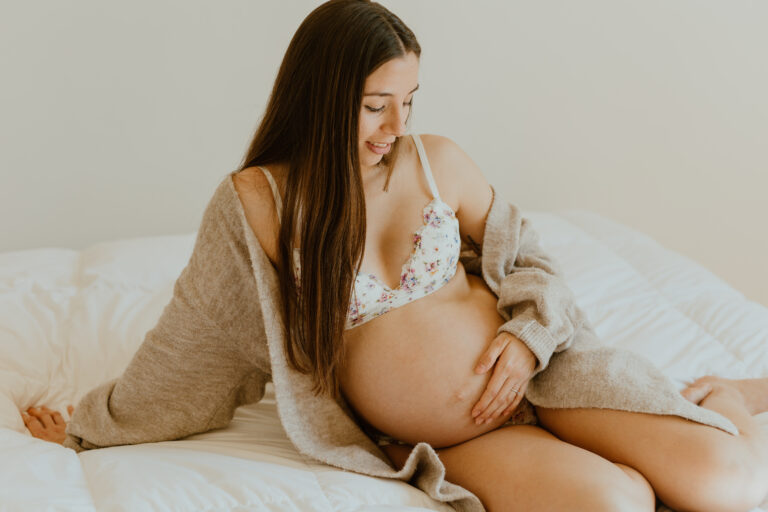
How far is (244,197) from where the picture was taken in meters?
1.24

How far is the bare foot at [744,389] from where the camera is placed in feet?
4.55

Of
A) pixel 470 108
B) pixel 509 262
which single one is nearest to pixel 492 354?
pixel 509 262

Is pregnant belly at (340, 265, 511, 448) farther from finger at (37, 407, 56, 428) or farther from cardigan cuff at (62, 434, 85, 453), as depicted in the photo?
finger at (37, 407, 56, 428)

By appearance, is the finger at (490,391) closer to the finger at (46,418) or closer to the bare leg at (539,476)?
the bare leg at (539,476)

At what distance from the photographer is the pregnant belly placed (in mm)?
1245

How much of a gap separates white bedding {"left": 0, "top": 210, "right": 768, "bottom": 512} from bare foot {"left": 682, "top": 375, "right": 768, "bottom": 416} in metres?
0.03

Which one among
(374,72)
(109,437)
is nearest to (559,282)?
(374,72)

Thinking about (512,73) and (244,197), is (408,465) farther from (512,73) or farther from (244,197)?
(512,73)

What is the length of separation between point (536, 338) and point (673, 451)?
0.89 ft

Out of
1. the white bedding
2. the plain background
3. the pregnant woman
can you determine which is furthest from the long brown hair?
the plain background

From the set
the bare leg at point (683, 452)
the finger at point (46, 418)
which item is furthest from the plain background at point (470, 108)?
the bare leg at point (683, 452)

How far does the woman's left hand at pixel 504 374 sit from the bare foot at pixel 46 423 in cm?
74

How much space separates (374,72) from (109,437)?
74cm

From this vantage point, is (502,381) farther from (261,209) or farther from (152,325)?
(152,325)
